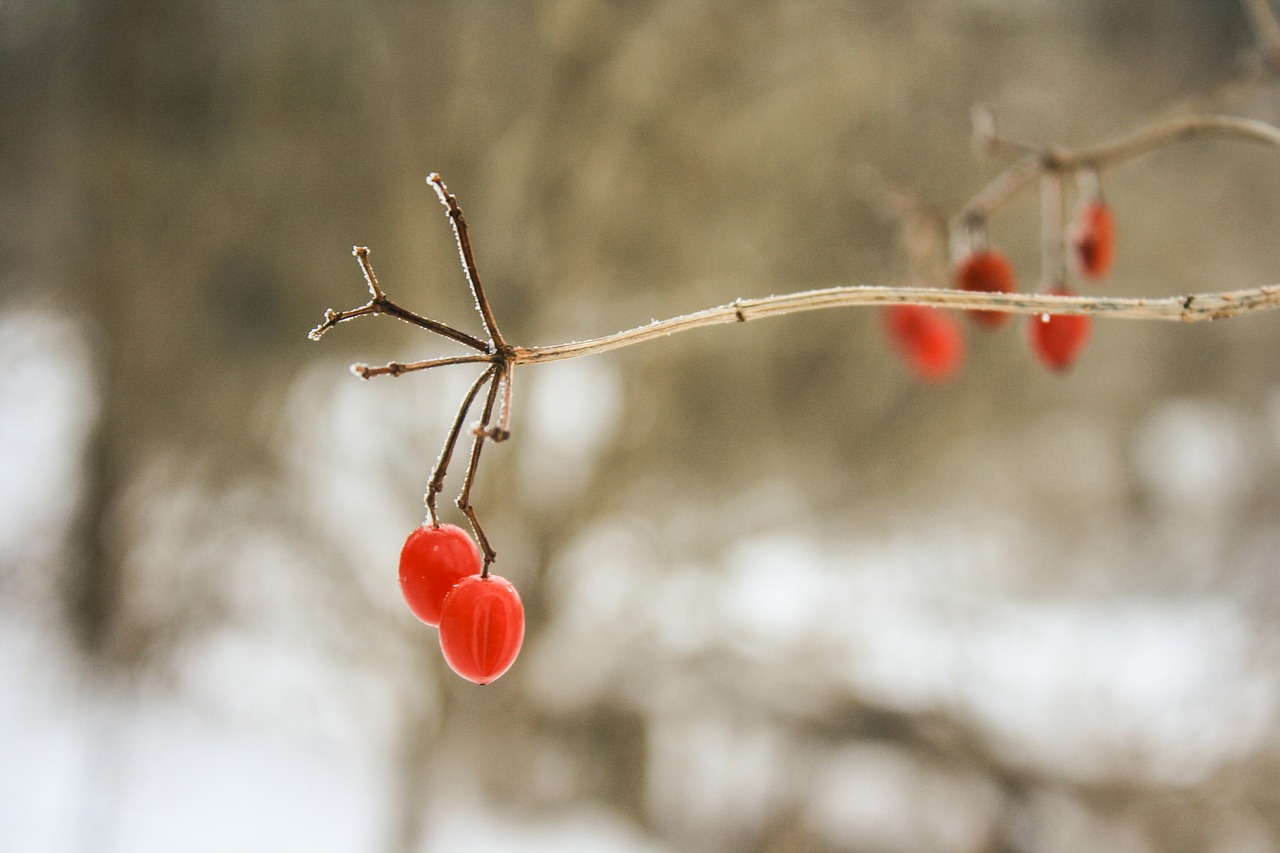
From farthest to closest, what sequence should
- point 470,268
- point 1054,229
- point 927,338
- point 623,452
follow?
point 623,452, point 927,338, point 1054,229, point 470,268

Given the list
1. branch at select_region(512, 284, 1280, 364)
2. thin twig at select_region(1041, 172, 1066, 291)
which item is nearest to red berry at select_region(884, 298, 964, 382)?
thin twig at select_region(1041, 172, 1066, 291)

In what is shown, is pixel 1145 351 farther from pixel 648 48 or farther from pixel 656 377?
pixel 648 48

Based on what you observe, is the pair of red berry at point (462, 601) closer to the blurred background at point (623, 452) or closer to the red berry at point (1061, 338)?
the red berry at point (1061, 338)

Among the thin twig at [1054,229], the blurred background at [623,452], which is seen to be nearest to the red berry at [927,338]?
the thin twig at [1054,229]

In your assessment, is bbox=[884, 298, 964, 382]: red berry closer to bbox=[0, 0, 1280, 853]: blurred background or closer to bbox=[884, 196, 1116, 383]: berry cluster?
bbox=[884, 196, 1116, 383]: berry cluster

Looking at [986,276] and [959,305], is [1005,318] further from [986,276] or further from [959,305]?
[959,305]

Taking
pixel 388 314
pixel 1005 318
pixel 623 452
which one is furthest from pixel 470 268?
pixel 623 452
